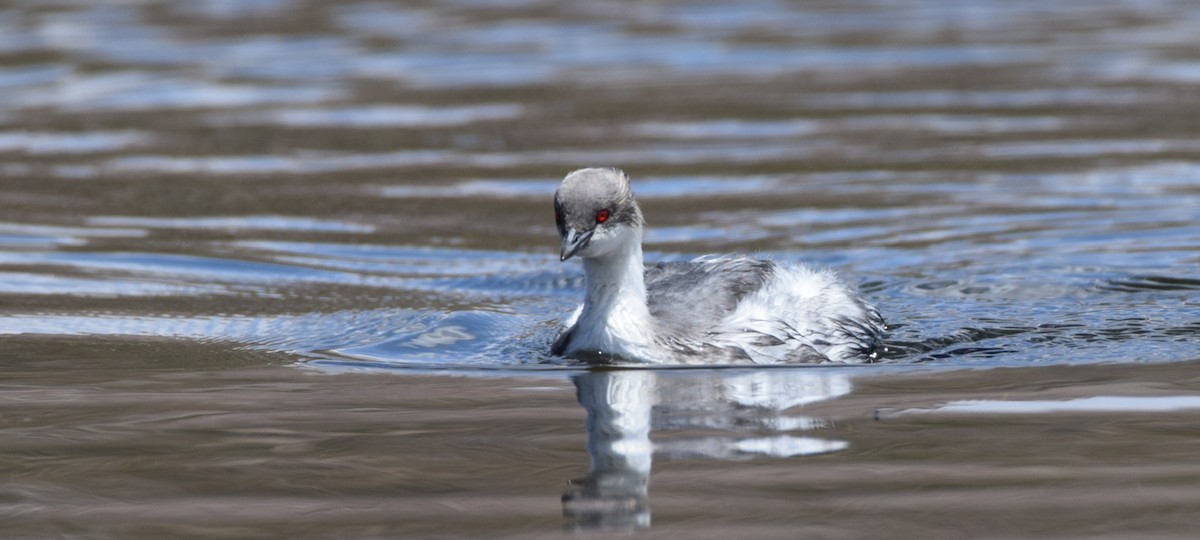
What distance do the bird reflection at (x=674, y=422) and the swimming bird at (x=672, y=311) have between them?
0.79 feet

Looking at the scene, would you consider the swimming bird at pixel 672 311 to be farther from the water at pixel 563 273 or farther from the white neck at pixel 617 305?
the water at pixel 563 273

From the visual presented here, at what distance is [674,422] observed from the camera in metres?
7.15

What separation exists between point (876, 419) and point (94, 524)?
120 inches

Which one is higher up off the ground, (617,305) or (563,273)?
(617,305)

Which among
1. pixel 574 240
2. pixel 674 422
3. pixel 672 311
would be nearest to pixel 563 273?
pixel 672 311

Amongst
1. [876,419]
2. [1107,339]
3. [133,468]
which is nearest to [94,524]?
[133,468]

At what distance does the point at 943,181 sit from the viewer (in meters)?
14.4

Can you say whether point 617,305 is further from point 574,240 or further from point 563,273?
point 563,273

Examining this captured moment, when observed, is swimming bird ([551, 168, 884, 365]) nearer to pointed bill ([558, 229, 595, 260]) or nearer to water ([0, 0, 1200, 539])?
pointed bill ([558, 229, 595, 260])

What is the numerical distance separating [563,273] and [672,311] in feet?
8.89

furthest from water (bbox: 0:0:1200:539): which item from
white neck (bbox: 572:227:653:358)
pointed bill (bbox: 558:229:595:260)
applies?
pointed bill (bbox: 558:229:595:260)

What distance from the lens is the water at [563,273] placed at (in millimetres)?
6039

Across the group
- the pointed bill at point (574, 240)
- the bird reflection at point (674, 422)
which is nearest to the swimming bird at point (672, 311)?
the pointed bill at point (574, 240)

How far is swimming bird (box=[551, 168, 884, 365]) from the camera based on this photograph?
333 inches
